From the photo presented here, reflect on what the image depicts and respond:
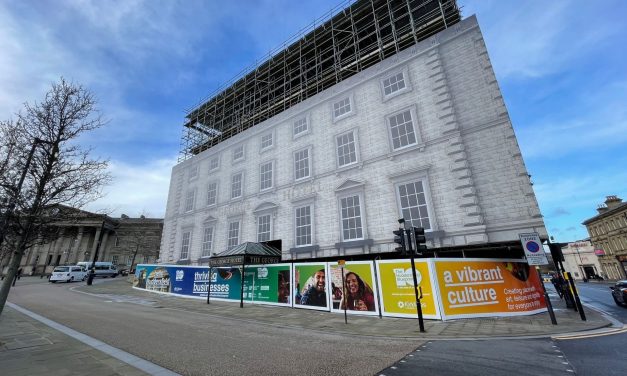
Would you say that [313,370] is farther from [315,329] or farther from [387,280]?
[387,280]

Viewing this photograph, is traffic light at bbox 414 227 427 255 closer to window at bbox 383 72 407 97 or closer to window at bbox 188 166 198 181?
window at bbox 383 72 407 97

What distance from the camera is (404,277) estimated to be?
11.5 metres

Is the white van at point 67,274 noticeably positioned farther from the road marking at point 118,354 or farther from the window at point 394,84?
the window at point 394,84

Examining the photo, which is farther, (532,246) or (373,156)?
(373,156)

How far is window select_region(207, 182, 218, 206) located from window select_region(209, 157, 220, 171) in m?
1.74

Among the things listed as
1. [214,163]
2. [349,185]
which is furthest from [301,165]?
[214,163]

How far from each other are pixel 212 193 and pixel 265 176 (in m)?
7.03

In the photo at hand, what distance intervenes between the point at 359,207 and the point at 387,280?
521 centimetres

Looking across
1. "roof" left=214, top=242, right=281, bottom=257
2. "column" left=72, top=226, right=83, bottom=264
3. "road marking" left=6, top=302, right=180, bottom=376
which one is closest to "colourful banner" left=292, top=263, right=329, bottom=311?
"roof" left=214, top=242, right=281, bottom=257

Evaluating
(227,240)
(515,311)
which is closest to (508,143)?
(515,311)

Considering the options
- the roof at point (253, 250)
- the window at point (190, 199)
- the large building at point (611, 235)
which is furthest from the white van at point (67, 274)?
the large building at point (611, 235)

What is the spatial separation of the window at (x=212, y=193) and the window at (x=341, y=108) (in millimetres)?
13473

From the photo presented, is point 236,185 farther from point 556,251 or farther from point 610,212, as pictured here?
point 610,212

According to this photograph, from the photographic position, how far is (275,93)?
1114 inches
